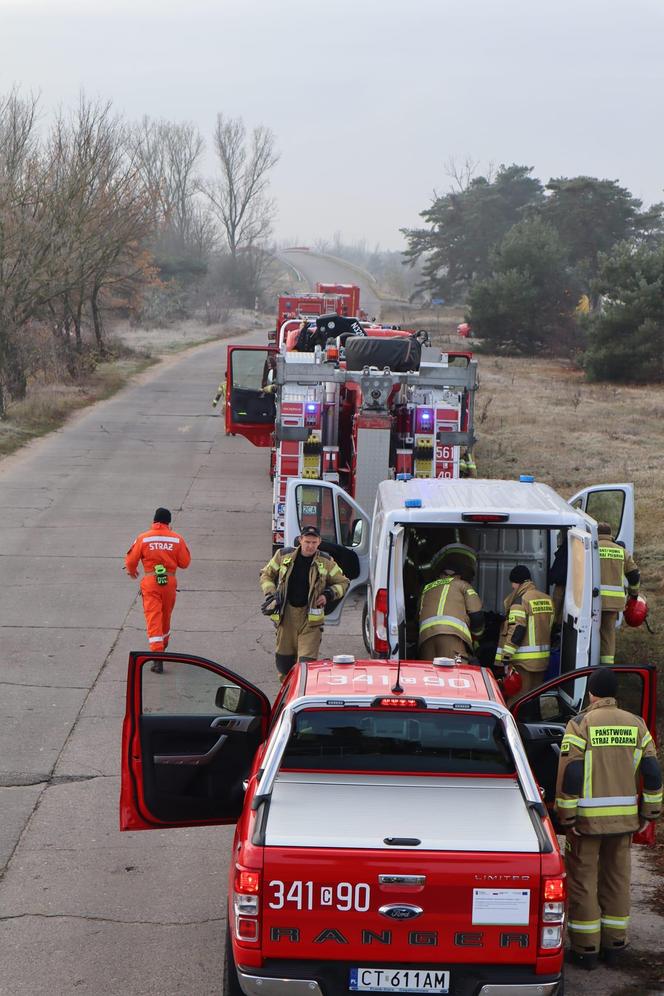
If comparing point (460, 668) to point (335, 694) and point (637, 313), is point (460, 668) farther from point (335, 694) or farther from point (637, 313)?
point (637, 313)

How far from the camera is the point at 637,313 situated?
38.8 metres

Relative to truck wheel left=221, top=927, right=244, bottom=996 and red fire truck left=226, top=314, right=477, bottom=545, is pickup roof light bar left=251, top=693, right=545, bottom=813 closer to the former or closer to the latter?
truck wheel left=221, top=927, right=244, bottom=996

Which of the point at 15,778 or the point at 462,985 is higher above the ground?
the point at 462,985

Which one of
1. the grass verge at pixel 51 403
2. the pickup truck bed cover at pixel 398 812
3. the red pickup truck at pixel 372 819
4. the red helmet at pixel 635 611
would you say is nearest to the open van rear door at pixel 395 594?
the red pickup truck at pixel 372 819

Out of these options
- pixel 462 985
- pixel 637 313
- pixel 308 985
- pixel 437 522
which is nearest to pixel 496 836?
pixel 462 985

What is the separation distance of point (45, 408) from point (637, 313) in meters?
20.4

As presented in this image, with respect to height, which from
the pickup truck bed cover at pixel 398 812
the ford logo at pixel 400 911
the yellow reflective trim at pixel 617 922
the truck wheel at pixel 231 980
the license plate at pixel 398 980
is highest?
the pickup truck bed cover at pixel 398 812

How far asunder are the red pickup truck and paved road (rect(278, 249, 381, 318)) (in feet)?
193

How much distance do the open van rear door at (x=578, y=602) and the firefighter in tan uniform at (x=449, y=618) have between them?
595 mm

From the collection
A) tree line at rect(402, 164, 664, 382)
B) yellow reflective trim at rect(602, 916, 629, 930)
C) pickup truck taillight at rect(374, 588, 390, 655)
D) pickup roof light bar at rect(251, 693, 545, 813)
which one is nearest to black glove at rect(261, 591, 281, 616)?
pickup truck taillight at rect(374, 588, 390, 655)

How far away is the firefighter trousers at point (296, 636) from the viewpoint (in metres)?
8.90

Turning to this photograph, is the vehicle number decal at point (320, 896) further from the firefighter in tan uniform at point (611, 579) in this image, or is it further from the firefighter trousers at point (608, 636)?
the firefighter trousers at point (608, 636)

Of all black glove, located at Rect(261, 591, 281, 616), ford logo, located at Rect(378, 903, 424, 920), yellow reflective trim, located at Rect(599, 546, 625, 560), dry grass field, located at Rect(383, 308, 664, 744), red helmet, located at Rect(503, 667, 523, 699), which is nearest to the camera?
ford logo, located at Rect(378, 903, 424, 920)

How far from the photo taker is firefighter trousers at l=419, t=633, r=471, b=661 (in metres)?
7.84
